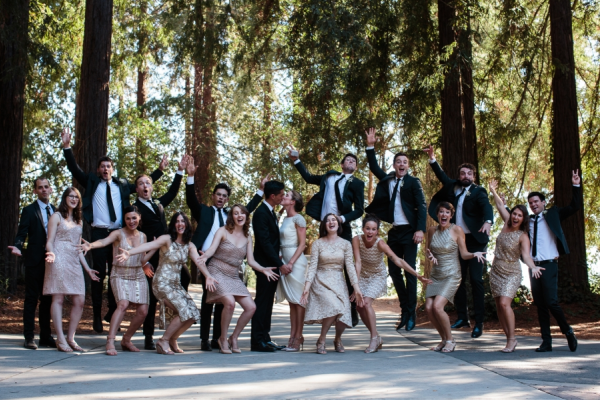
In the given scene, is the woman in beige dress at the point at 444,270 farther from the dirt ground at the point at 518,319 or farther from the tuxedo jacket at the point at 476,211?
the dirt ground at the point at 518,319

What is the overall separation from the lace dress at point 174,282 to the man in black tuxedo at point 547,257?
14.1ft

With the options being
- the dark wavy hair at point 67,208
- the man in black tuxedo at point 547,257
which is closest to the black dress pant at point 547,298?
the man in black tuxedo at point 547,257

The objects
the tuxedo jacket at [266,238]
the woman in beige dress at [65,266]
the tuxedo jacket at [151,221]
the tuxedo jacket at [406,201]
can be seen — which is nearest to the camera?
the woman in beige dress at [65,266]

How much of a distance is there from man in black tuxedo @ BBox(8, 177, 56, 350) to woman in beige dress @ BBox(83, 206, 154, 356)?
26.2 inches

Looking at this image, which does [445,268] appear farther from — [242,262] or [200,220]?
[200,220]

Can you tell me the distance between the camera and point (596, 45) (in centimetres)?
1675

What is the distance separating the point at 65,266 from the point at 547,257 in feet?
19.6

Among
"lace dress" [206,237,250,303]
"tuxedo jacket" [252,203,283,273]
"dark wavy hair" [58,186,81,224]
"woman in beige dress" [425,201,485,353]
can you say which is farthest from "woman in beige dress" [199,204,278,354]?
"woman in beige dress" [425,201,485,353]

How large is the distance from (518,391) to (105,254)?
233 inches

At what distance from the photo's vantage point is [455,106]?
45.6 ft

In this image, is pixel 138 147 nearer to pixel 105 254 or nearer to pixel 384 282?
pixel 105 254

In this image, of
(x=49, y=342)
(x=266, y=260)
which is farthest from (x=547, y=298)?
(x=49, y=342)

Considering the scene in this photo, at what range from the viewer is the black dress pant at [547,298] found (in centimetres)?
848

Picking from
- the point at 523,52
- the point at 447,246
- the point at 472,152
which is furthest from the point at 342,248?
the point at 523,52
